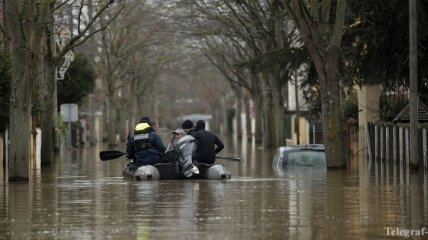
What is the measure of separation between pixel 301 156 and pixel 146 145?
6.72 meters

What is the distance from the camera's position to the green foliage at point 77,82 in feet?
189

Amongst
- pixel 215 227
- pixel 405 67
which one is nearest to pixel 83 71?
pixel 405 67

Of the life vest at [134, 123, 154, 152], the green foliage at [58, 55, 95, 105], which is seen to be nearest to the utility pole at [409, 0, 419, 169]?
the life vest at [134, 123, 154, 152]

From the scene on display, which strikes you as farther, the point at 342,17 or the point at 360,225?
the point at 342,17

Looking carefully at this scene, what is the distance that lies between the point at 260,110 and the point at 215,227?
5370 centimetres

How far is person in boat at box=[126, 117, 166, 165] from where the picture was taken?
23703mm

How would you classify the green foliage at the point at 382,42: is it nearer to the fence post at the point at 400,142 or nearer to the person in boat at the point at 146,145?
the fence post at the point at 400,142

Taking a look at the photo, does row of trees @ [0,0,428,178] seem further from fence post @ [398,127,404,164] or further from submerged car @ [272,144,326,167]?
fence post @ [398,127,404,164]

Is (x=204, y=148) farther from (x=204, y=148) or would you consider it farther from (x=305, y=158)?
(x=305, y=158)

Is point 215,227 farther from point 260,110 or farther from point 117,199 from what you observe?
point 260,110

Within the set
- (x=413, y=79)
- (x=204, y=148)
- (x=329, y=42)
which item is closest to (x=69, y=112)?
(x=329, y=42)

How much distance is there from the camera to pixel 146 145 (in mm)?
23703

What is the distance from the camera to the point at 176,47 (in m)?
75.7

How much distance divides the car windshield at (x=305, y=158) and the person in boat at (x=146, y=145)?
242 inches
